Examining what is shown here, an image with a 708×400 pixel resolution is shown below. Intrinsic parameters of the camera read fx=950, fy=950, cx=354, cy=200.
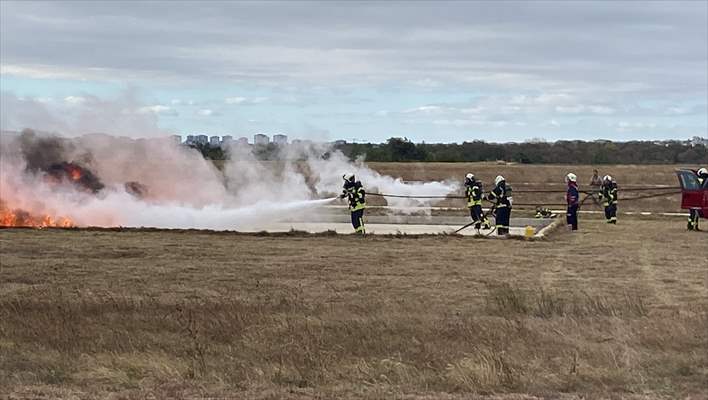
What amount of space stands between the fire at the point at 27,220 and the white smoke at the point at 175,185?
0.52 ft

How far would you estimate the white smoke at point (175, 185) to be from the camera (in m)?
27.5

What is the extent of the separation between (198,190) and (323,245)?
29.3 ft

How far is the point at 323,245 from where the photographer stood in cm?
2195

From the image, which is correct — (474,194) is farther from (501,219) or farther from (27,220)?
(27,220)

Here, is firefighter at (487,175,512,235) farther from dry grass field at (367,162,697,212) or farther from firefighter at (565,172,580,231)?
dry grass field at (367,162,697,212)

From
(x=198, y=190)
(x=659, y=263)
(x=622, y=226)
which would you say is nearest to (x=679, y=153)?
(x=622, y=226)

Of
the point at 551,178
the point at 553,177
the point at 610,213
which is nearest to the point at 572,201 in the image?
the point at 610,213

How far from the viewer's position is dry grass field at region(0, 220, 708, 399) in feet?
27.0

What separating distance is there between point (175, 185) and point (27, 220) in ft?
14.9

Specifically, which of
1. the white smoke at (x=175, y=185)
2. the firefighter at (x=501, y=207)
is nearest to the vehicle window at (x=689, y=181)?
the firefighter at (x=501, y=207)

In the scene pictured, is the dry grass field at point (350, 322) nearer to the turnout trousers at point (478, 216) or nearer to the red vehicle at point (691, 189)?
the red vehicle at point (691, 189)

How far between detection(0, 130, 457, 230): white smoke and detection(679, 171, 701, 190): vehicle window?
9.69 m

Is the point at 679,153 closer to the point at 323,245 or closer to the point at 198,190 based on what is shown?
the point at 198,190

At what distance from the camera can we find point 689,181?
2205 cm
